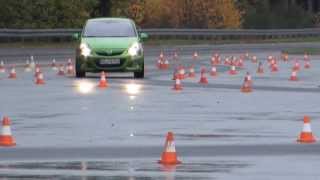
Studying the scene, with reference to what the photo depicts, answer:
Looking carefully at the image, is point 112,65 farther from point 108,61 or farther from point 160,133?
point 160,133

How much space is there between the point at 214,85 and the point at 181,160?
1494 centimetres

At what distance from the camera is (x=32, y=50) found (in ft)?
172

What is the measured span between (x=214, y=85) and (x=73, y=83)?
3196mm

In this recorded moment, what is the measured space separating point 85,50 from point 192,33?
114ft

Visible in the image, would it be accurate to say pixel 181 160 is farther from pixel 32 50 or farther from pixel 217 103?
pixel 32 50

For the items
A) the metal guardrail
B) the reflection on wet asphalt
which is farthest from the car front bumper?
the metal guardrail

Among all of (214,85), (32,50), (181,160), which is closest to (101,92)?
(214,85)

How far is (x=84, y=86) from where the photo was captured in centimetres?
2775

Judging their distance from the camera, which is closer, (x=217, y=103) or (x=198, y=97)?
(x=217, y=103)

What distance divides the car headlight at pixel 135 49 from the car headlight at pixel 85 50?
103 centimetres

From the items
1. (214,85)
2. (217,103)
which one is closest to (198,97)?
(217,103)

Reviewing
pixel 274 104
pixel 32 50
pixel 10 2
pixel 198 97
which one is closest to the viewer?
pixel 274 104

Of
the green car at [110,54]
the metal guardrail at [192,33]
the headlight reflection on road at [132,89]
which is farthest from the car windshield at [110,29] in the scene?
the metal guardrail at [192,33]

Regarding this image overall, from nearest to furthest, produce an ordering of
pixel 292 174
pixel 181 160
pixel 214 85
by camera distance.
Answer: pixel 292 174
pixel 181 160
pixel 214 85
